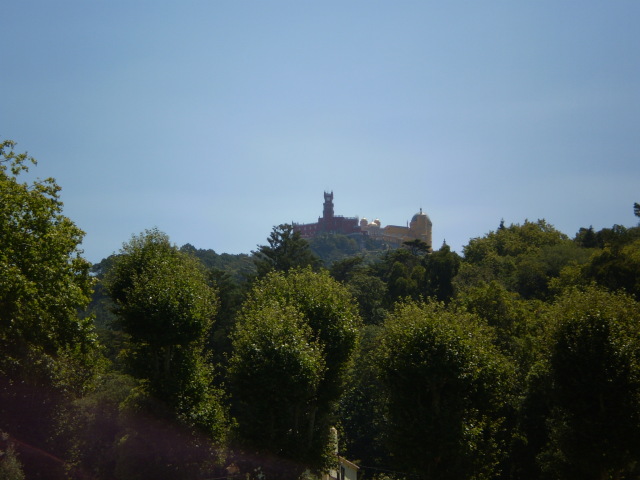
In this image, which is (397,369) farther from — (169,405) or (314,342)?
(169,405)

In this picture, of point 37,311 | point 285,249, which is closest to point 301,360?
point 37,311

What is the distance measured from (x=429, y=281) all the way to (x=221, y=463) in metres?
39.3

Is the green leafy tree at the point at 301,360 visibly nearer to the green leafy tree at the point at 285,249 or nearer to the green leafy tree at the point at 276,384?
the green leafy tree at the point at 276,384

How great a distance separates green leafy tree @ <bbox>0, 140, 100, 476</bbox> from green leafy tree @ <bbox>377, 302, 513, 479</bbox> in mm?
9933

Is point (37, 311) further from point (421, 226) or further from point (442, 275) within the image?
point (421, 226)

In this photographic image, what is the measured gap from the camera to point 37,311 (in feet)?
57.7

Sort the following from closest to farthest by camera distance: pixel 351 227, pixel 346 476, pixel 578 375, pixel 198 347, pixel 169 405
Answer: pixel 578 375 < pixel 169 405 < pixel 198 347 < pixel 346 476 < pixel 351 227

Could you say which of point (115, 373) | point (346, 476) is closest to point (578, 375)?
point (346, 476)

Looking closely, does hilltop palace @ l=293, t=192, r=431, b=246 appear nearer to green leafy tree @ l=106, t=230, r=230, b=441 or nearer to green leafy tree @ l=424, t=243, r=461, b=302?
green leafy tree @ l=424, t=243, r=461, b=302

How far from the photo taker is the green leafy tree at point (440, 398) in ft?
59.2

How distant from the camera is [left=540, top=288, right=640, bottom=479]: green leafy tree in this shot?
17484 millimetres

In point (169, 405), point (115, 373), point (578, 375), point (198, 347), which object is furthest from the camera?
point (115, 373)

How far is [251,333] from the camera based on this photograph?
1903cm

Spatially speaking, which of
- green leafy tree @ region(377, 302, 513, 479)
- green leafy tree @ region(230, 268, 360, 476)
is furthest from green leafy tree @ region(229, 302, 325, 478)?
green leafy tree @ region(377, 302, 513, 479)
